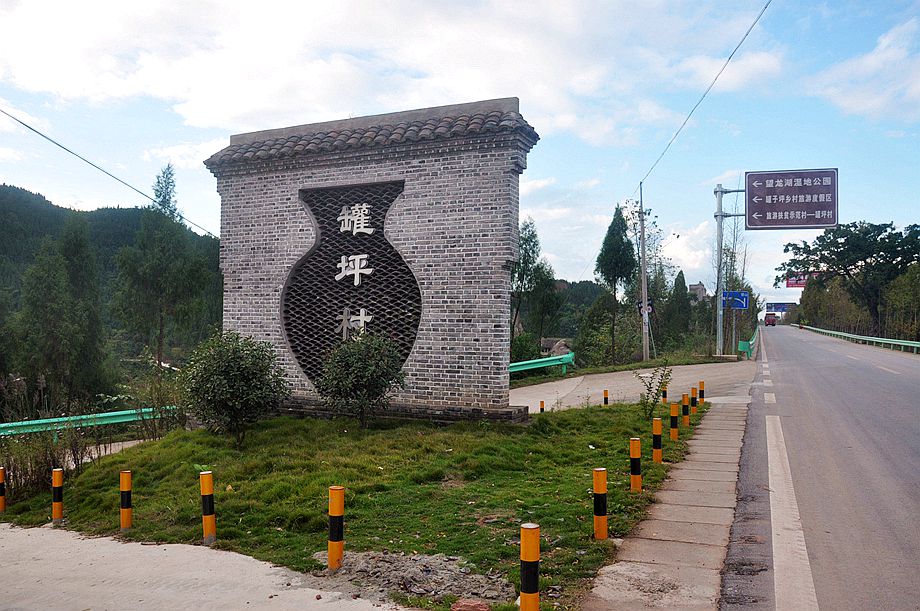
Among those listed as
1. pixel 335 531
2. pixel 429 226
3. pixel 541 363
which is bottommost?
pixel 335 531

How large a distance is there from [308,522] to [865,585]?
4.50 m

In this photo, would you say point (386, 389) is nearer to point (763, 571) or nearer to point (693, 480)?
point (693, 480)

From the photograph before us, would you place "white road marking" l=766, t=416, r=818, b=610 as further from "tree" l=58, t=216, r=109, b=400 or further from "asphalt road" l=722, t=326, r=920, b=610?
"tree" l=58, t=216, r=109, b=400

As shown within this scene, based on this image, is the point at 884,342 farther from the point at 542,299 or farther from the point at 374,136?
the point at 374,136

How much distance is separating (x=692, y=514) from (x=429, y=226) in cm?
564

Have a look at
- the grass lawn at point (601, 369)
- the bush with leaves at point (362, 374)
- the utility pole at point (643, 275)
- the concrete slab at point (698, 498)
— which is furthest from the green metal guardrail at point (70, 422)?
the utility pole at point (643, 275)

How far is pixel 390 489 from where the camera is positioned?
709cm

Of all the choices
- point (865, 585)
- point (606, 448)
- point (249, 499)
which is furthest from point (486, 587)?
point (606, 448)

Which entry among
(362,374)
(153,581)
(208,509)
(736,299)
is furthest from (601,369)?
(153,581)

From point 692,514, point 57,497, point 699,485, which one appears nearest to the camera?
point 692,514

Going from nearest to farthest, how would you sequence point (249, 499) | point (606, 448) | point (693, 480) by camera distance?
point (249, 499)
point (693, 480)
point (606, 448)

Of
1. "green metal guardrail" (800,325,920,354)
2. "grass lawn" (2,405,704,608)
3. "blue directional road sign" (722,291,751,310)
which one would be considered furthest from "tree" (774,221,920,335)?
"grass lawn" (2,405,704,608)

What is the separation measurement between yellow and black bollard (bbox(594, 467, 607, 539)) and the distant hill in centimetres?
2905

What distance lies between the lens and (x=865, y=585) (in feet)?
15.3
